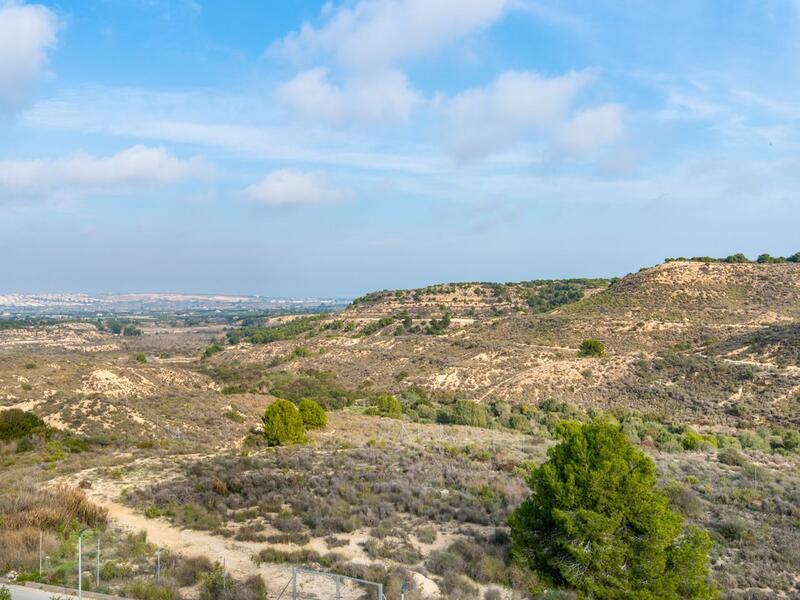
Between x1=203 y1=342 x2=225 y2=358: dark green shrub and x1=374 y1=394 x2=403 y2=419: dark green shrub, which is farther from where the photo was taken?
x1=203 y1=342 x2=225 y2=358: dark green shrub

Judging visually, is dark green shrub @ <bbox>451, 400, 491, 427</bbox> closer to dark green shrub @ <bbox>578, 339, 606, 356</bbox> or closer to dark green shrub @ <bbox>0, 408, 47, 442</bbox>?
dark green shrub @ <bbox>578, 339, 606, 356</bbox>

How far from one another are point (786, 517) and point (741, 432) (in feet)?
55.2

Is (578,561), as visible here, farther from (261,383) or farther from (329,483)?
(261,383)

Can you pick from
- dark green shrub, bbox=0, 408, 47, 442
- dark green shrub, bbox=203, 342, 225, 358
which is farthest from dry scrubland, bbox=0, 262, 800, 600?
dark green shrub, bbox=203, 342, 225, 358

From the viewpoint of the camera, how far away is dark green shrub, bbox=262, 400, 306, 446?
79.8ft

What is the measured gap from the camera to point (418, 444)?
79.0 ft

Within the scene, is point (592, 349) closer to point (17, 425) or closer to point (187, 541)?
point (187, 541)

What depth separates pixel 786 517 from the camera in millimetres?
14820

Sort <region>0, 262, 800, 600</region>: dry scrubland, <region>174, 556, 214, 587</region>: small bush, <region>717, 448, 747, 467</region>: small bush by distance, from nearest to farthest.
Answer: <region>174, 556, 214, 587</region>: small bush
<region>0, 262, 800, 600</region>: dry scrubland
<region>717, 448, 747, 467</region>: small bush

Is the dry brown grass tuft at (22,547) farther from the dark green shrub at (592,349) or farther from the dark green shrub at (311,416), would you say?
the dark green shrub at (592,349)

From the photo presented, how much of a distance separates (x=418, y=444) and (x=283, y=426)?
603cm

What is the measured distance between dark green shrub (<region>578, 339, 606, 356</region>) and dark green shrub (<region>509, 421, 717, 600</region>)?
123 feet

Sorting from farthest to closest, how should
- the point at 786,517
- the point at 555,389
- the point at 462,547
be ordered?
the point at 555,389, the point at 786,517, the point at 462,547

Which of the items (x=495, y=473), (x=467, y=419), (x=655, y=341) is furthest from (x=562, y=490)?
(x=655, y=341)
